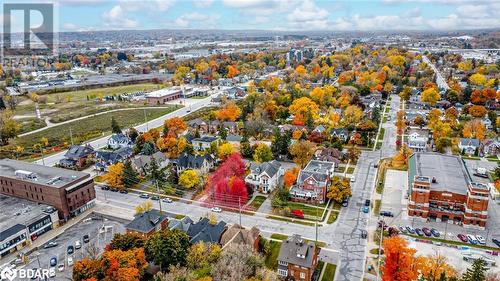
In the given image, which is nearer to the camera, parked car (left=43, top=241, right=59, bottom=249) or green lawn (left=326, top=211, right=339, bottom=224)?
parked car (left=43, top=241, right=59, bottom=249)

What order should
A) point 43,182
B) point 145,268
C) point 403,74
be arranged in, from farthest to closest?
1. point 403,74
2. point 43,182
3. point 145,268

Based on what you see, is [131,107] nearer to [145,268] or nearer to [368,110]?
[368,110]

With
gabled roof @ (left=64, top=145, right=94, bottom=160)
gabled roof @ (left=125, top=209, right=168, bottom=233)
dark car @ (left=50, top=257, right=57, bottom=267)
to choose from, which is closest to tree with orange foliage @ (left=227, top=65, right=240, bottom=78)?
gabled roof @ (left=64, top=145, right=94, bottom=160)

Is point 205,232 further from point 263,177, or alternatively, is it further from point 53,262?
point 263,177

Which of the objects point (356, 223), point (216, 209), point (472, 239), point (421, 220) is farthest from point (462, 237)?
point (216, 209)

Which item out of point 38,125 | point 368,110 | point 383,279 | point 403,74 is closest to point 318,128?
point 368,110

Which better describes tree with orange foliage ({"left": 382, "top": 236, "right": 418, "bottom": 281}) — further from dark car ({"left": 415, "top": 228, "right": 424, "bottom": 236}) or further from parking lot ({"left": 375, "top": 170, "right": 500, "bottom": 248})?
parking lot ({"left": 375, "top": 170, "right": 500, "bottom": 248})
